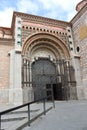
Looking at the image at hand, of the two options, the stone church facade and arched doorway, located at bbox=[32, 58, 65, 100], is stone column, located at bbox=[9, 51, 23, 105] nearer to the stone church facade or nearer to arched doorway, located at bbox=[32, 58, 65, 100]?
the stone church facade

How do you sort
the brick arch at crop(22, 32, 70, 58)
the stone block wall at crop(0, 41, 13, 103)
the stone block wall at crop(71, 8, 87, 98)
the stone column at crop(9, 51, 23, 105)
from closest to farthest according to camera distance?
the stone column at crop(9, 51, 23, 105)
the stone block wall at crop(0, 41, 13, 103)
the stone block wall at crop(71, 8, 87, 98)
the brick arch at crop(22, 32, 70, 58)

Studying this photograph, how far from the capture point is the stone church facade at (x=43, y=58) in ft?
33.1

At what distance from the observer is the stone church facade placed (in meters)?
10.1

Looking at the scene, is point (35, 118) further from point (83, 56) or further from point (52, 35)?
point (52, 35)

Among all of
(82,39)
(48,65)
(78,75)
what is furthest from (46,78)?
(82,39)

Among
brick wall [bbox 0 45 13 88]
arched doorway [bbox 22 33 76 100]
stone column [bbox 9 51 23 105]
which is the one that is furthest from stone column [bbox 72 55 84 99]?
brick wall [bbox 0 45 13 88]

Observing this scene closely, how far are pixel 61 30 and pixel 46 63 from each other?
349 centimetres

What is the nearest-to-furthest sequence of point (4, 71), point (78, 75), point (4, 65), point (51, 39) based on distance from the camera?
1. point (4, 71)
2. point (4, 65)
3. point (78, 75)
4. point (51, 39)

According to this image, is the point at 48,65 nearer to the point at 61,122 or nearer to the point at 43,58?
the point at 43,58

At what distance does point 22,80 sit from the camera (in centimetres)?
1027

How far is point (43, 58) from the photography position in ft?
40.4

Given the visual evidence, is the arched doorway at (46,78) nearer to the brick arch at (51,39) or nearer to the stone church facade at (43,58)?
the stone church facade at (43,58)

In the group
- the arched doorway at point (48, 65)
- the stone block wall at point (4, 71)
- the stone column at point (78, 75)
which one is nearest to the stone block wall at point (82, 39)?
Result: the stone column at point (78, 75)

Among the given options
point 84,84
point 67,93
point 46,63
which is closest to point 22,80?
point 46,63
